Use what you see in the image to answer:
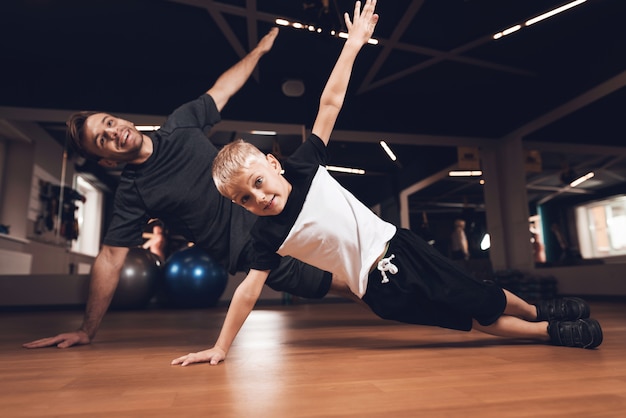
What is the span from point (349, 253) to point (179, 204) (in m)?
0.81

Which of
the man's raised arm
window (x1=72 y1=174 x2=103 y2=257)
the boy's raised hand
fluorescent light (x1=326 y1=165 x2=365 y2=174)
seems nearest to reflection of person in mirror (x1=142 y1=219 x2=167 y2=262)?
window (x1=72 y1=174 x2=103 y2=257)

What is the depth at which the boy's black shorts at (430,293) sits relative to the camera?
4.63 ft

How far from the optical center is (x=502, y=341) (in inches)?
64.9

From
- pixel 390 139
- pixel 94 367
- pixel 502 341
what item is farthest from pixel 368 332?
pixel 390 139

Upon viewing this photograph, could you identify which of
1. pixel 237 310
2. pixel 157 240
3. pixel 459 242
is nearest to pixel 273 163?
pixel 237 310

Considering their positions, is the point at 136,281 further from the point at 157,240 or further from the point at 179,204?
the point at 179,204

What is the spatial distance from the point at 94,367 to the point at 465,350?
3.97 ft

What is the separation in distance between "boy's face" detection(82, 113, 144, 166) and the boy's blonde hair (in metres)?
0.64

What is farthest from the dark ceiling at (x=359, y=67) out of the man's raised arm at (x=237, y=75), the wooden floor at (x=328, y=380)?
the wooden floor at (x=328, y=380)

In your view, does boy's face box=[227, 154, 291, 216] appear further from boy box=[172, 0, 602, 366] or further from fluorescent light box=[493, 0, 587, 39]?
fluorescent light box=[493, 0, 587, 39]

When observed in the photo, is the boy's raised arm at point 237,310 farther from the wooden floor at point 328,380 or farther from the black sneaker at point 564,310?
the black sneaker at point 564,310

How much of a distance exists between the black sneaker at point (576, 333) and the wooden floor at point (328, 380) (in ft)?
0.12

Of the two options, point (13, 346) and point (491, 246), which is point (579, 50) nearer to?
point (491, 246)

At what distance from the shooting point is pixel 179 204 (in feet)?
5.90
